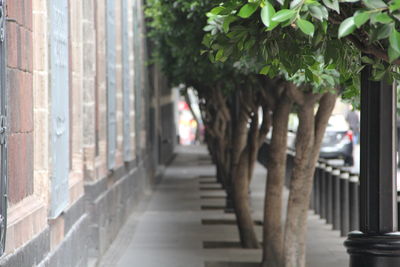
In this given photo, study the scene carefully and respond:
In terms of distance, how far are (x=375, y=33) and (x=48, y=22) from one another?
4.77 meters

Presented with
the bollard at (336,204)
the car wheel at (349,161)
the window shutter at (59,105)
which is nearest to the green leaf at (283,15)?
the window shutter at (59,105)

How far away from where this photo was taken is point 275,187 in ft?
46.1

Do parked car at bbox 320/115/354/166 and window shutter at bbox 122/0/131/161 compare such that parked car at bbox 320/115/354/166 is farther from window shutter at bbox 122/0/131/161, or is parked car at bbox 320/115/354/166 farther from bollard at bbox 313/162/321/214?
window shutter at bbox 122/0/131/161

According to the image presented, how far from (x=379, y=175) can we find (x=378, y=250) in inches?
15.4

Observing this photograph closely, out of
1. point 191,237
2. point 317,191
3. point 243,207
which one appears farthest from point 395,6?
point 317,191

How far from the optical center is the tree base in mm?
5578

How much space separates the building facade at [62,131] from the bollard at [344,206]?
3.51m

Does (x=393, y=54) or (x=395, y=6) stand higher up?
(x=395, y=6)

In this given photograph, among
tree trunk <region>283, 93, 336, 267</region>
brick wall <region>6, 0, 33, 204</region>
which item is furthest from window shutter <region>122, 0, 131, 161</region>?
brick wall <region>6, 0, 33, 204</region>

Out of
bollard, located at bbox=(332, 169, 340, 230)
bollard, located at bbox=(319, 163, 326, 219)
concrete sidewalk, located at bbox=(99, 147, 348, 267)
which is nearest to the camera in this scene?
concrete sidewalk, located at bbox=(99, 147, 348, 267)

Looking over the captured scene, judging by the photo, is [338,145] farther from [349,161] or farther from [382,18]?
[382,18]

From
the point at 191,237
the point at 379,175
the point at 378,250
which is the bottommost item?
the point at 191,237

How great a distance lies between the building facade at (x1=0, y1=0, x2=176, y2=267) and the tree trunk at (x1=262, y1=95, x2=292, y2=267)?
2.10 metres

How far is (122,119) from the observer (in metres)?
18.1
